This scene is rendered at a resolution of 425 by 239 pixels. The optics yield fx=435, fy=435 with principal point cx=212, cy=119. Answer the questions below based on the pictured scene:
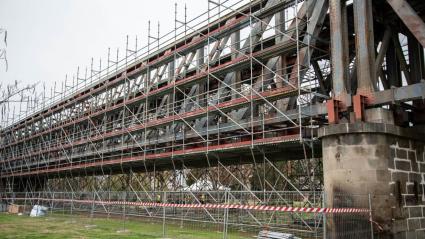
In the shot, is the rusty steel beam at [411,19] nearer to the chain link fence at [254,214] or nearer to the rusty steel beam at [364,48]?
the rusty steel beam at [364,48]

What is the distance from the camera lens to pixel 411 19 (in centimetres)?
1343

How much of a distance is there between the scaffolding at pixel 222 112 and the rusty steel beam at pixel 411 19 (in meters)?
3.41

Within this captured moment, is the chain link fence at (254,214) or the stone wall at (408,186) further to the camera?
the stone wall at (408,186)

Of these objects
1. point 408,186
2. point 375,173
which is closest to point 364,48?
point 375,173

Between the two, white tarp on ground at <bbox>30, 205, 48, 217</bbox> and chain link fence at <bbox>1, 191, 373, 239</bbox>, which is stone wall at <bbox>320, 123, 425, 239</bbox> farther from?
white tarp on ground at <bbox>30, 205, 48, 217</bbox>

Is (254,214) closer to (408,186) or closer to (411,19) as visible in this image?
(408,186)

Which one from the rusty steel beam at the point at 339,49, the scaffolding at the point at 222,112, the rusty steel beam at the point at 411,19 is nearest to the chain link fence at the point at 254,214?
the scaffolding at the point at 222,112

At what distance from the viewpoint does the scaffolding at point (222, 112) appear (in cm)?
1716

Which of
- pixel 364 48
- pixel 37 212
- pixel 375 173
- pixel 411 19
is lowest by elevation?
pixel 37 212

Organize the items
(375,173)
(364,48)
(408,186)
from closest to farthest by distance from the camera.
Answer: (375,173) → (408,186) → (364,48)

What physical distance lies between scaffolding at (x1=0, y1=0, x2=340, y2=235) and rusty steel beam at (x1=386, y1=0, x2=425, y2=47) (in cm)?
341

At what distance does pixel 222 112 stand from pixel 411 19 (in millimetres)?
8726

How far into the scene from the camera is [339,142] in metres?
13.4

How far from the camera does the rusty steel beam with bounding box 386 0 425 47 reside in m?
13.2
